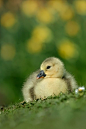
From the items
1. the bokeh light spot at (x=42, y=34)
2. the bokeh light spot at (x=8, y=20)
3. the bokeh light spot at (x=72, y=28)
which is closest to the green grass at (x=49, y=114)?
the bokeh light spot at (x=42, y=34)

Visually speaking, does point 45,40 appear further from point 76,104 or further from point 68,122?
point 68,122

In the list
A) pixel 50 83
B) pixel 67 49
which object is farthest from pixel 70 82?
pixel 67 49

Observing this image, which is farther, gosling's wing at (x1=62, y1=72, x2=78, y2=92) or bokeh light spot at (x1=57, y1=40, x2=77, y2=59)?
bokeh light spot at (x1=57, y1=40, x2=77, y2=59)

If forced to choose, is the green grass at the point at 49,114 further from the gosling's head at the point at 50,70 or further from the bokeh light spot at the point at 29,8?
the bokeh light spot at the point at 29,8

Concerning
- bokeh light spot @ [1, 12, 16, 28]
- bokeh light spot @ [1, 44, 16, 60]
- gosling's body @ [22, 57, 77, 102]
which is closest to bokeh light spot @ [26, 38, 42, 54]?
bokeh light spot @ [1, 44, 16, 60]

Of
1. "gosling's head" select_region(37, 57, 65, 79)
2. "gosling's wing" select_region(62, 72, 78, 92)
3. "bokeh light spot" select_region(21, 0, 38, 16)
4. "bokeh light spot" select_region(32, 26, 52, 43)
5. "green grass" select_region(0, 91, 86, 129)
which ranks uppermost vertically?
"bokeh light spot" select_region(21, 0, 38, 16)

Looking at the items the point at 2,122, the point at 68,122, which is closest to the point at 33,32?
the point at 2,122

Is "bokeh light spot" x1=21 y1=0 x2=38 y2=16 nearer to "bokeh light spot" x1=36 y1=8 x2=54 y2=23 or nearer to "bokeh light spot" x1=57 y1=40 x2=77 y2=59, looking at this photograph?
"bokeh light spot" x1=36 y1=8 x2=54 y2=23

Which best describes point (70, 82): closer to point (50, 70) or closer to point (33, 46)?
point (50, 70)
